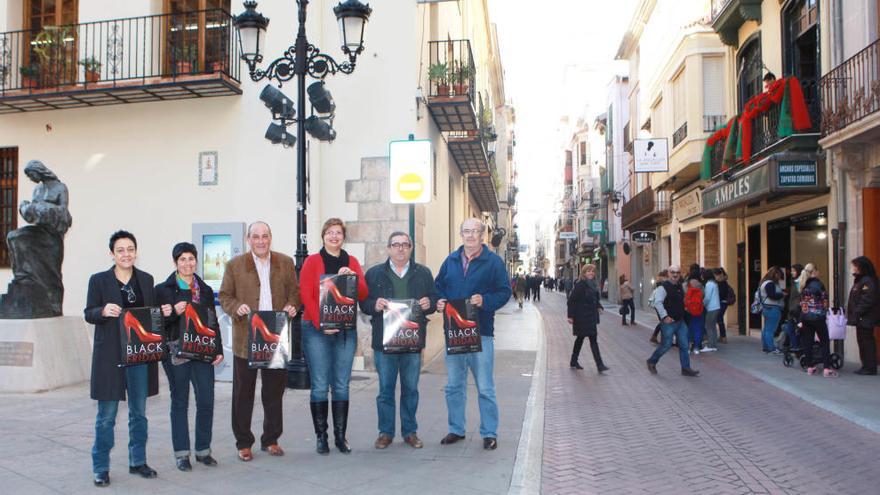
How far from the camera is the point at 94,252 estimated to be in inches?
488

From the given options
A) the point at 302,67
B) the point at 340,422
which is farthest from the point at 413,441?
the point at 302,67

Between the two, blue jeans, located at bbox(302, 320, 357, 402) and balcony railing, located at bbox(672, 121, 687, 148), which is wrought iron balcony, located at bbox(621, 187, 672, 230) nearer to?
balcony railing, located at bbox(672, 121, 687, 148)

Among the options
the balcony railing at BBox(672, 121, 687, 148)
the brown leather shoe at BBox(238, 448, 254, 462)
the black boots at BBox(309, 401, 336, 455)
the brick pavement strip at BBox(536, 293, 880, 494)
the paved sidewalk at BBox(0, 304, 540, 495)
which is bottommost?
the brick pavement strip at BBox(536, 293, 880, 494)

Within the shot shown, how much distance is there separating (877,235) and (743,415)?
19.9 feet

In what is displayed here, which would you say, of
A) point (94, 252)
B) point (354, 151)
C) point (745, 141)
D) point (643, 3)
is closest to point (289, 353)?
point (354, 151)

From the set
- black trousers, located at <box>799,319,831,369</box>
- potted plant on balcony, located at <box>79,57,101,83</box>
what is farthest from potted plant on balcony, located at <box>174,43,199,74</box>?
black trousers, located at <box>799,319,831,369</box>

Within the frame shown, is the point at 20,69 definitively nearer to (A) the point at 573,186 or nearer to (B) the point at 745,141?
(B) the point at 745,141

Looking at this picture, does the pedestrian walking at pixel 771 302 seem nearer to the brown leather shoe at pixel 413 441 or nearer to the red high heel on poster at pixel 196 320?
the brown leather shoe at pixel 413 441

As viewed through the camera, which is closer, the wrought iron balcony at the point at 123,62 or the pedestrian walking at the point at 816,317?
the pedestrian walking at the point at 816,317

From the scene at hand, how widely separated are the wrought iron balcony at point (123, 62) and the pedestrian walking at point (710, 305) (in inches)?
389

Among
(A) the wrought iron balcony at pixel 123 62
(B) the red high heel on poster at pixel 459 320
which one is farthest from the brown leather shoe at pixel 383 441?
(A) the wrought iron balcony at pixel 123 62

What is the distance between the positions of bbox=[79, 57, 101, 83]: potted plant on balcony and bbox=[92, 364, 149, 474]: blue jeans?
8236mm

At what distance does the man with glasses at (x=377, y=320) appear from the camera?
5938 mm

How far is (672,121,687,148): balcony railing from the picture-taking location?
20.9m
